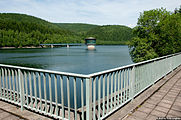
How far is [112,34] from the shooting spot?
553 ft

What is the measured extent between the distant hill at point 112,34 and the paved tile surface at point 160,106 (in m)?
152

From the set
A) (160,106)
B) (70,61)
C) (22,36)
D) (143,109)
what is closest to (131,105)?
(143,109)

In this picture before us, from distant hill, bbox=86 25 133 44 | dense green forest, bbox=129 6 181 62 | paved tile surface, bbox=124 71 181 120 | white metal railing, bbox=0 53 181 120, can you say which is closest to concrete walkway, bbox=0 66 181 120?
paved tile surface, bbox=124 71 181 120

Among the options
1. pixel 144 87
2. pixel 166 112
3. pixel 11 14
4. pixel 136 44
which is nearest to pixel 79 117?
pixel 166 112

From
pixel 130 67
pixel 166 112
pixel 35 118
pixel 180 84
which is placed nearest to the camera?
pixel 35 118

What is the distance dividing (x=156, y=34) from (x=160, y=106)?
10988mm

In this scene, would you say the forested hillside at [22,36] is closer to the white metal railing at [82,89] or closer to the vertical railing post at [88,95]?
the white metal railing at [82,89]

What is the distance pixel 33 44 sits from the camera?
10719 centimetres

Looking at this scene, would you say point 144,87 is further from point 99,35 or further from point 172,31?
point 99,35

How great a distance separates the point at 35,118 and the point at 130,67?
2.54m

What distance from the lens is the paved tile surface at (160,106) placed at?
3228 mm

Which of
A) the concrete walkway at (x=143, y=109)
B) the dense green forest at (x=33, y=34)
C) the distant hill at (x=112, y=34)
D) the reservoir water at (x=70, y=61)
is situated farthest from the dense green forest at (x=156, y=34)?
the distant hill at (x=112, y=34)

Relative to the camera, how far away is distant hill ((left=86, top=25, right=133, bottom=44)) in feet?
521

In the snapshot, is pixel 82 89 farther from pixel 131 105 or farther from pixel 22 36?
pixel 22 36
